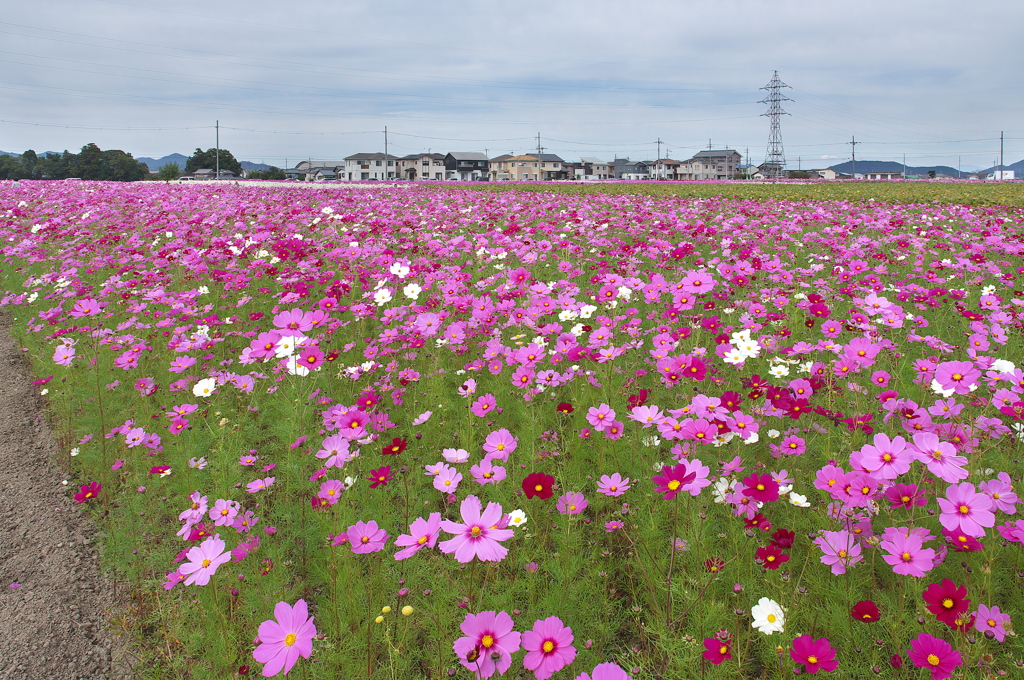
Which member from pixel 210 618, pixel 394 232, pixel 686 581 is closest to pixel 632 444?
pixel 686 581

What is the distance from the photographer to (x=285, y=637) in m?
1.19

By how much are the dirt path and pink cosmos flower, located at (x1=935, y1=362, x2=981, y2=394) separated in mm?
2754

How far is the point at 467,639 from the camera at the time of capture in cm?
115

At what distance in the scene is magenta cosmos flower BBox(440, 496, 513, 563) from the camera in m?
1.24

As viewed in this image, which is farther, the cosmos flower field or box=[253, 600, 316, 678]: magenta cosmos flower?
the cosmos flower field

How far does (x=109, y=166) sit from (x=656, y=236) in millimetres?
61152

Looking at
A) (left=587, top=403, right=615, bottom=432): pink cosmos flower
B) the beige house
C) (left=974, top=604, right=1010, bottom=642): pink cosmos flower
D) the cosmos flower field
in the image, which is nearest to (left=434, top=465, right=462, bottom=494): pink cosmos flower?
the cosmos flower field

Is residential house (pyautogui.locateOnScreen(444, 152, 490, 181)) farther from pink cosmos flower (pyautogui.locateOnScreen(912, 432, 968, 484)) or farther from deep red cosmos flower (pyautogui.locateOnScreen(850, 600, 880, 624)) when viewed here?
deep red cosmos flower (pyautogui.locateOnScreen(850, 600, 880, 624))

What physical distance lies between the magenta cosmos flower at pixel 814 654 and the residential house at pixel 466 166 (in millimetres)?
100574

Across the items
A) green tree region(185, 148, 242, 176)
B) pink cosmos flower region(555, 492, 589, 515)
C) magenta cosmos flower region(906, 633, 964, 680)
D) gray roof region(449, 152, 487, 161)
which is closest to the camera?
magenta cosmos flower region(906, 633, 964, 680)

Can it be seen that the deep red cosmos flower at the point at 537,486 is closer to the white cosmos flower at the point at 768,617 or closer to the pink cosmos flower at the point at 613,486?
the pink cosmos flower at the point at 613,486

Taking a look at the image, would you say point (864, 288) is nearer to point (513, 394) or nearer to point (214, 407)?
point (513, 394)

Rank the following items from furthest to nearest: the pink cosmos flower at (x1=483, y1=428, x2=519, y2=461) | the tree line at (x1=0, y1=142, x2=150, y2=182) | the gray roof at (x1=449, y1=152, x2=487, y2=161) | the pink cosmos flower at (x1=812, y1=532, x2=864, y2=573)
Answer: the gray roof at (x1=449, y1=152, x2=487, y2=161)
the tree line at (x1=0, y1=142, x2=150, y2=182)
the pink cosmos flower at (x1=483, y1=428, x2=519, y2=461)
the pink cosmos flower at (x1=812, y1=532, x2=864, y2=573)

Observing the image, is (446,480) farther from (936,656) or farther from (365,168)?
(365,168)
